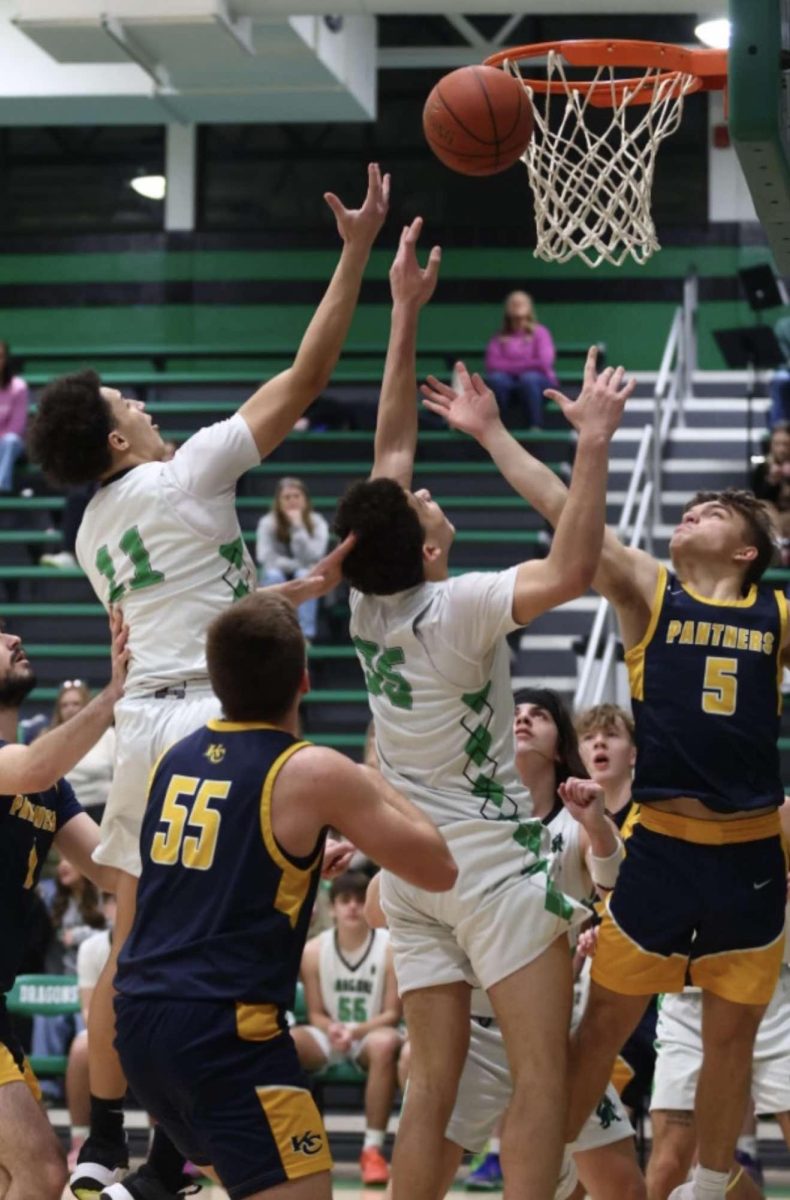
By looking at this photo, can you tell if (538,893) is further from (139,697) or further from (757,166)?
(757,166)

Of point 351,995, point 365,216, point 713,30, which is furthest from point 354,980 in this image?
point 713,30

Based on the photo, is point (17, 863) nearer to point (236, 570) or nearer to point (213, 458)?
point (236, 570)

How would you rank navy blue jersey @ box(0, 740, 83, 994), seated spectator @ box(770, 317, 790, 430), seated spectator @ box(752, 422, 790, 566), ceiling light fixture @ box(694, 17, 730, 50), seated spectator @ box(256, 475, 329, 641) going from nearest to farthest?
navy blue jersey @ box(0, 740, 83, 994) < ceiling light fixture @ box(694, 17, 730, 50) < seated spectator @ box(752, 422, 790, 566) < seated spectator @ box(256, 475, 329, 641) < seated spectator @ box(770, 317, 790, 430)

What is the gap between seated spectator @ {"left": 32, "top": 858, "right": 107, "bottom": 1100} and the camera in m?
10.6

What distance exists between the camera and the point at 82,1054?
9.54m

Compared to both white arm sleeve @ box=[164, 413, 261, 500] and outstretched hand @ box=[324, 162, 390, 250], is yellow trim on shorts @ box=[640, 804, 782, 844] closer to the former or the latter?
white arm sleeve @ box=[164, 413, 261, 500]

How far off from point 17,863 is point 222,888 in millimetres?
1613

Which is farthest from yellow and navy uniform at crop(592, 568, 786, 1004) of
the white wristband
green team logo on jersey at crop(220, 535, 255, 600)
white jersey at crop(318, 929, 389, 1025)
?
white jersey at crop(318, 929, 389, 1025)

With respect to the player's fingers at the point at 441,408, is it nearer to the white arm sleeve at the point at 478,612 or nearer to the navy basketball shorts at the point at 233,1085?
the white arm sleeve at the point at 478,612

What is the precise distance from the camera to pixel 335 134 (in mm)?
19641

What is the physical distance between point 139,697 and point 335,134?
14.7m

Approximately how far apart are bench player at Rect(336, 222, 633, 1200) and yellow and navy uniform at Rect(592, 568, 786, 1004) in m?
0.42

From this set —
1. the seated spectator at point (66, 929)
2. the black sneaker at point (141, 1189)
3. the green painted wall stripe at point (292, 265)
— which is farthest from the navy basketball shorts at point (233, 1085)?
the green painted wall stripe at point (292, 265)

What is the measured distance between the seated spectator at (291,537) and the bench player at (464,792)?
8.48m
